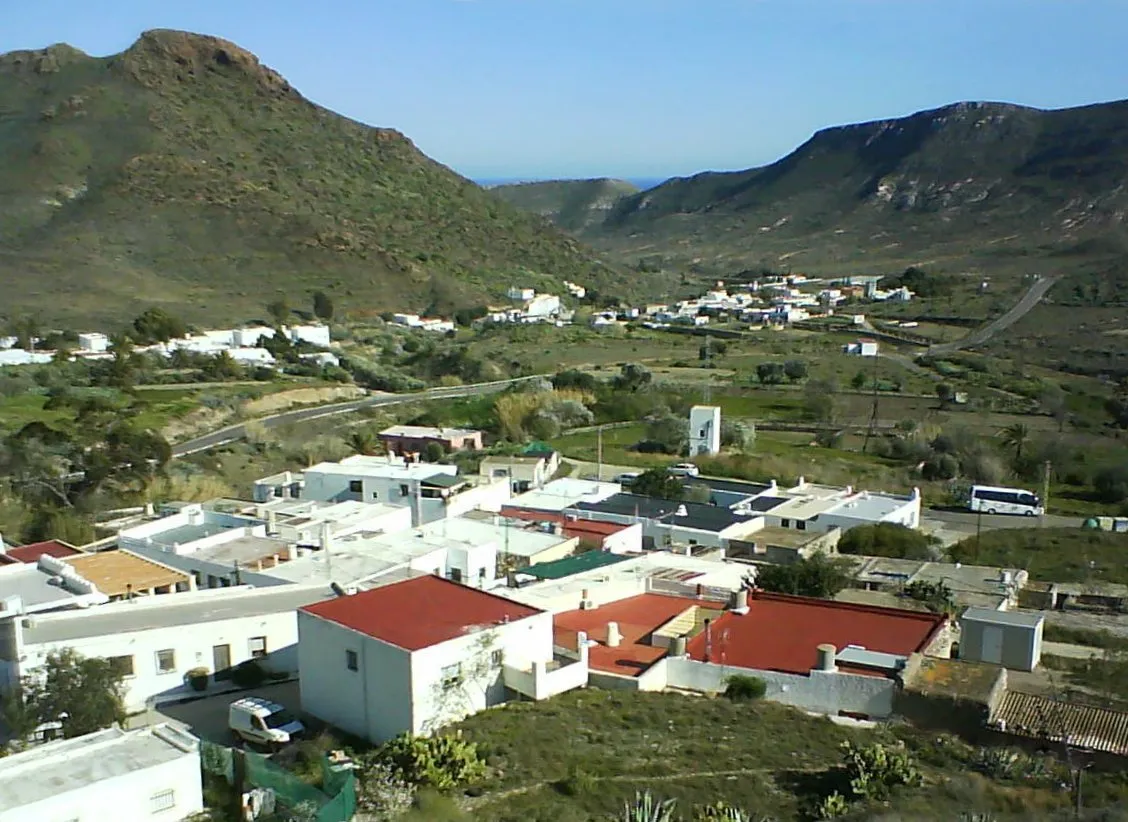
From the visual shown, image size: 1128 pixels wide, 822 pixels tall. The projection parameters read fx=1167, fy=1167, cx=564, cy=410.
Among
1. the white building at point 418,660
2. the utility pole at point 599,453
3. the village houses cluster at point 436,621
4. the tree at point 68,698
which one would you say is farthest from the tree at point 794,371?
the tree at point 68,698

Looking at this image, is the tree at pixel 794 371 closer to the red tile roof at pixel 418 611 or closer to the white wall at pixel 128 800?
the red tile roof at pixel 418 611

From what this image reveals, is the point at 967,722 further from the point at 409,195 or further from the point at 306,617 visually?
the point at 409,195

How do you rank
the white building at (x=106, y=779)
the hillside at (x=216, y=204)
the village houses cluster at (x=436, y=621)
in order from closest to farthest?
1. the white building at (x=106, y=779)
2. the village houses cluster at (x=436, y=621)
3. the hillside at (x=216, y=204)

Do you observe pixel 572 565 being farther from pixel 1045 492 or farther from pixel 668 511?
pixel 1045 492

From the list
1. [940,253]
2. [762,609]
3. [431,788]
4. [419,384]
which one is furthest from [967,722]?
[940,253]

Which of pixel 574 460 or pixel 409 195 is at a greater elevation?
pixel 409 195
